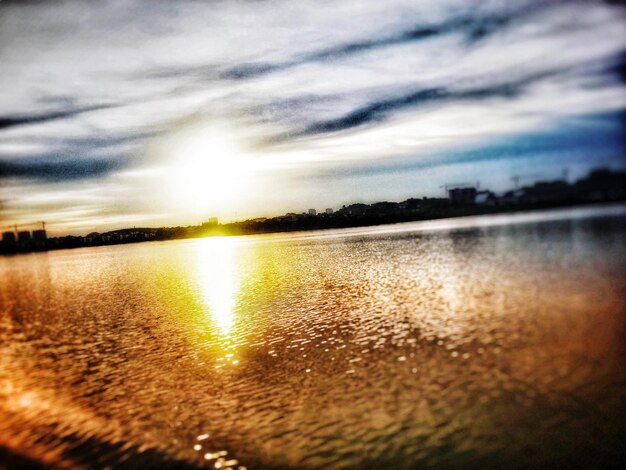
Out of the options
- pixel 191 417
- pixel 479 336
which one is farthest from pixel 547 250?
pixel 191 417

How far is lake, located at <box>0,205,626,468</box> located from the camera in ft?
34.0

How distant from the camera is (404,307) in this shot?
25.0 m

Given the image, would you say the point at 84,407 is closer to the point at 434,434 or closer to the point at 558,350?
the point at 434,434

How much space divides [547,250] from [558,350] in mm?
33498

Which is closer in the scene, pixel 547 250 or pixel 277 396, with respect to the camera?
pixel 277 396

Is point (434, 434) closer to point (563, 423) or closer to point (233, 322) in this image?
point (563, 423)

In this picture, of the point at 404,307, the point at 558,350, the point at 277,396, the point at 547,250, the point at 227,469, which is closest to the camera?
the point at 227,469

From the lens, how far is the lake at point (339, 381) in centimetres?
1037

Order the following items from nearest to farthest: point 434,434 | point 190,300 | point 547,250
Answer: point 434,434, point 190,300, point 547,250

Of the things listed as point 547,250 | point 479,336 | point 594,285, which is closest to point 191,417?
point 479,336

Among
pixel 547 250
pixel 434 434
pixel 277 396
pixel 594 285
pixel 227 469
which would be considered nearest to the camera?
pixel 227 469

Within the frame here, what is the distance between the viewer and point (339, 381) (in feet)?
47.0

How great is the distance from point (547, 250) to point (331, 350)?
36.8 meters

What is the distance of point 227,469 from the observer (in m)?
9.87
